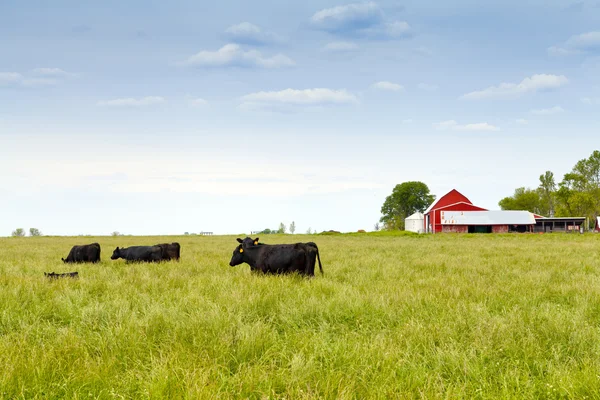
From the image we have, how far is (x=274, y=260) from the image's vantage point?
10578 mm

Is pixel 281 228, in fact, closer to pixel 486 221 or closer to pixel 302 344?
pixel 486 221

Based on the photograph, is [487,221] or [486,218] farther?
[486,218]

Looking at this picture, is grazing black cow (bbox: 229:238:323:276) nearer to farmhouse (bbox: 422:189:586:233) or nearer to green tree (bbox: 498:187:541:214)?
farmhouse (bbox: 422:189:586:233)

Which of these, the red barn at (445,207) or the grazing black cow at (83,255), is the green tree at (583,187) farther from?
the grazing black cow at (83,255)

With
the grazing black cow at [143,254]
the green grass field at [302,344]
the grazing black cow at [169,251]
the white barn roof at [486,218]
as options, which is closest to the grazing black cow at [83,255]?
the grazing black cow at [143,254]

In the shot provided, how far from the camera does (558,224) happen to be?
78.6 metres

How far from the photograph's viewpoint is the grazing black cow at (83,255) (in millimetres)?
15250

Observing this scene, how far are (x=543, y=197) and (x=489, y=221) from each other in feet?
118

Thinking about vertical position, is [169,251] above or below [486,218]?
below

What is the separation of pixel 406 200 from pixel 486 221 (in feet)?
111

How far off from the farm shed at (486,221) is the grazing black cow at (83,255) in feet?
219

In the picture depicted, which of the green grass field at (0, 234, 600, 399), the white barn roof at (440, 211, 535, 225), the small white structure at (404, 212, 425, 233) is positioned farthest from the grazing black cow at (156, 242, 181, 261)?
the small white structure at (404, 212, 425, 233)

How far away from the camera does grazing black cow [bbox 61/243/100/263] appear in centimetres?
1525

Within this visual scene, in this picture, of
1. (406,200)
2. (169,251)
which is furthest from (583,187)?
(169,251)
